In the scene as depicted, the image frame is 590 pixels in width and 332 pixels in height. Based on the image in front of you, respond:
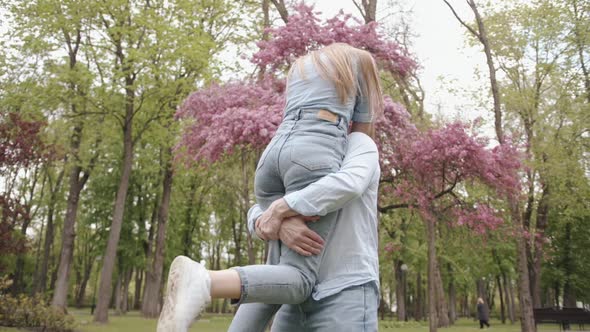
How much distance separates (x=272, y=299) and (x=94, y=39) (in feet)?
61.5

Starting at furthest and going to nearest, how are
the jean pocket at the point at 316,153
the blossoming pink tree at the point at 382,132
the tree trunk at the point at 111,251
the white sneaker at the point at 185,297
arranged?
the tree trunk at the point at 111,251, the blossoming pink tree at the point at 382,132, the jean pocket at the point at 316,153, the white sneaker at the point at 185,297

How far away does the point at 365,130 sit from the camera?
218 centimetres

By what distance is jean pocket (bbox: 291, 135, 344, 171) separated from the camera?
1.92 m

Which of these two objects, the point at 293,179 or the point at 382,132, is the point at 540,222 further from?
the point at 293,179

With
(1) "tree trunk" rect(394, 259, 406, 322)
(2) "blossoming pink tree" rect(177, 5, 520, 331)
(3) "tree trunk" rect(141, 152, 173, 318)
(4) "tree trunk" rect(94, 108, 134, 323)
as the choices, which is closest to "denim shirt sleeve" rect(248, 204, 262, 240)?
(2) "blossoming pink tree" rect(177, 5, 520, 331)

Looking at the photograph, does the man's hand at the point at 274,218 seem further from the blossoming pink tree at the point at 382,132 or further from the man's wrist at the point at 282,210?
the blossoming pink tree at the point at 382,132

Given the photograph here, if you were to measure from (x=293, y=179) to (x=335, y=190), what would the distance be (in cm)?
20

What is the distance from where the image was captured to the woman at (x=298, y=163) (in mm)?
1719

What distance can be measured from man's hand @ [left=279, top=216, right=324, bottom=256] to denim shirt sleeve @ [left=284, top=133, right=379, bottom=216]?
0.06m

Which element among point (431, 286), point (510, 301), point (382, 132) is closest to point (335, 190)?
point (382, 132)

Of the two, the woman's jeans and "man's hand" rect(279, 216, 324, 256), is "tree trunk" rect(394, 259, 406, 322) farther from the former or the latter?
"man's hand" rect(279, 216, 324, 256)

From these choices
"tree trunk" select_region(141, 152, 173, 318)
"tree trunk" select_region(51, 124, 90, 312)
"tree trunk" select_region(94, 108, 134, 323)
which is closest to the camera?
"tree trunk" select_region(94, 108, 134, 323)

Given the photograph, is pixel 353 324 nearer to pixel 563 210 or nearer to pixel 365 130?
pixel 365 130

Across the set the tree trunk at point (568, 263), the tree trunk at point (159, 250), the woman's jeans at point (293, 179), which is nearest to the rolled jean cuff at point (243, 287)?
the woman's jeans at point (293, 179)
